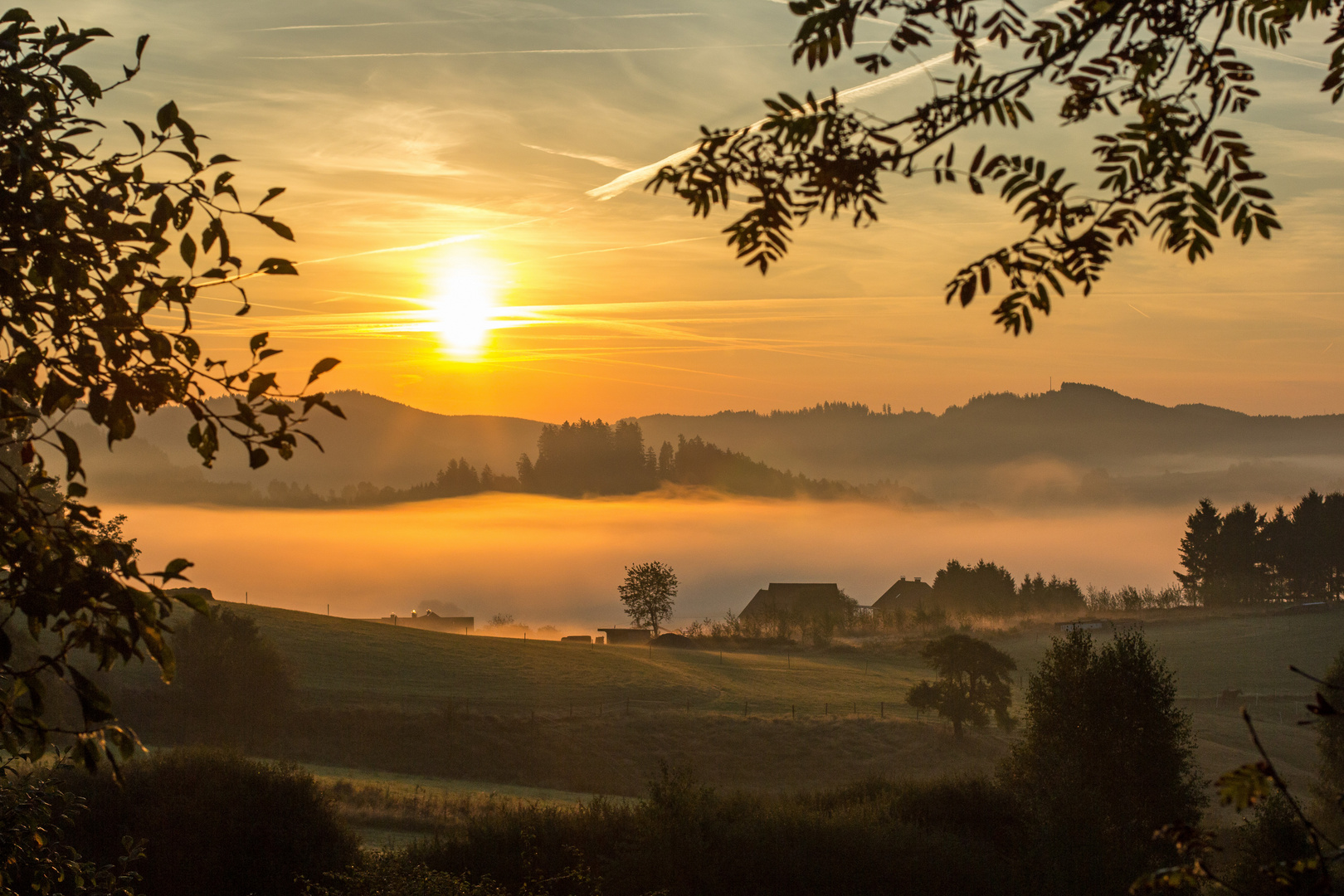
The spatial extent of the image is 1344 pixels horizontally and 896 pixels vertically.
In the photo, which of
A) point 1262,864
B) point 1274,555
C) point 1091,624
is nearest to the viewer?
point 1262,864

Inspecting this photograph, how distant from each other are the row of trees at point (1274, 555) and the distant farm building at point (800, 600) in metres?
46.4

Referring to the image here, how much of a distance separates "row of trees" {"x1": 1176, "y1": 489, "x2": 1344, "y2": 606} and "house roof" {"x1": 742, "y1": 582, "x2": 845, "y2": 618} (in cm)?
4679

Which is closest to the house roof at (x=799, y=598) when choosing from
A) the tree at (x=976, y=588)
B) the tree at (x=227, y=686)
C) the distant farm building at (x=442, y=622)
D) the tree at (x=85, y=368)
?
the tree at (x=976, y=588)

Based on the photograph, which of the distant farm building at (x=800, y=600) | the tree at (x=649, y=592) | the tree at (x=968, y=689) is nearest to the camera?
the tree at (x=968, y=689)

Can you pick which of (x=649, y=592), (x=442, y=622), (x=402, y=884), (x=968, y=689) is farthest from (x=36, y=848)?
(x=442, y=622)

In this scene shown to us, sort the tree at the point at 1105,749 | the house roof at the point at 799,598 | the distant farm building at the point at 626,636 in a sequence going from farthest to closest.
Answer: the house roof at the point at 799,598 → the distant farm building at the point at 626,636 → the tree at the point at 1105,749

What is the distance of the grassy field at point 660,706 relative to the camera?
60.9 m

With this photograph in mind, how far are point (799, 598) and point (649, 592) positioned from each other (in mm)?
25132

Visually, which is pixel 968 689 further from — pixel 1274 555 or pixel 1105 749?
pixel 1274 555

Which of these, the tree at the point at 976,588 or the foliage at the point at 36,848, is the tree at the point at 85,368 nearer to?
the foliage at the point at 36,848

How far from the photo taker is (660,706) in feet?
241

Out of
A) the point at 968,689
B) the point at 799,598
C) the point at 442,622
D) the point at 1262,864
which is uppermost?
the point at 1262,864

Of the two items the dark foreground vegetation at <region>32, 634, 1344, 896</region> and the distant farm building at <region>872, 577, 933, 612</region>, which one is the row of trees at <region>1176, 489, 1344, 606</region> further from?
the dark foreground vegetation at <region>32, 634, 1344, 896</region>

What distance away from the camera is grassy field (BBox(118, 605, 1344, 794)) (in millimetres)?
60875
